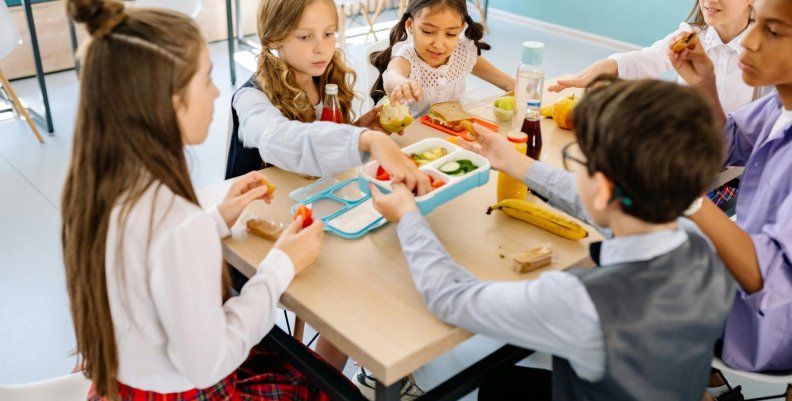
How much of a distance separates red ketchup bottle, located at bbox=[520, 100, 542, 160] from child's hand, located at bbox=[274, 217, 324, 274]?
63cm

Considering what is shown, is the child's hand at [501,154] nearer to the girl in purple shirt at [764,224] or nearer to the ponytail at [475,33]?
the girl in purple shirt at [764,224]

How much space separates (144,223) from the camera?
1.06 metres

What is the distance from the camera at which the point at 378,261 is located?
130 cm

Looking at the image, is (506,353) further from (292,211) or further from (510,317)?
(292,211)

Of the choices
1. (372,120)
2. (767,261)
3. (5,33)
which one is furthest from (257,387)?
(5,33)

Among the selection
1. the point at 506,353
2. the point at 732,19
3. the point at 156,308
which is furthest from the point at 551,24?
the point at 156,308

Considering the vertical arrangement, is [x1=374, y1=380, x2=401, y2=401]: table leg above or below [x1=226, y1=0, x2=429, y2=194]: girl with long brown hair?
below

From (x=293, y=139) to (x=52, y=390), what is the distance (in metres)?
0.66

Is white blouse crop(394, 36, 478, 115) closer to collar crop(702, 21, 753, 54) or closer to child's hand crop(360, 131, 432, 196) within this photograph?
collar crop(702, 21, 753, 54)

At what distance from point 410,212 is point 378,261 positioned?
0.11m

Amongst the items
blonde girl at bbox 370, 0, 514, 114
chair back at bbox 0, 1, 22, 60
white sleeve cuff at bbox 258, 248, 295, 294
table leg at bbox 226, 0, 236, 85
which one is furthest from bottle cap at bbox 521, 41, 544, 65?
table leg at bbox 226, 0, 236, 85

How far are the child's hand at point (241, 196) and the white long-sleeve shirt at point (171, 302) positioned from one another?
0.26 m

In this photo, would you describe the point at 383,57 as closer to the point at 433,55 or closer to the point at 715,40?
the point at 433,55

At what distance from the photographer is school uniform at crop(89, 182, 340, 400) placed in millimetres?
1050
